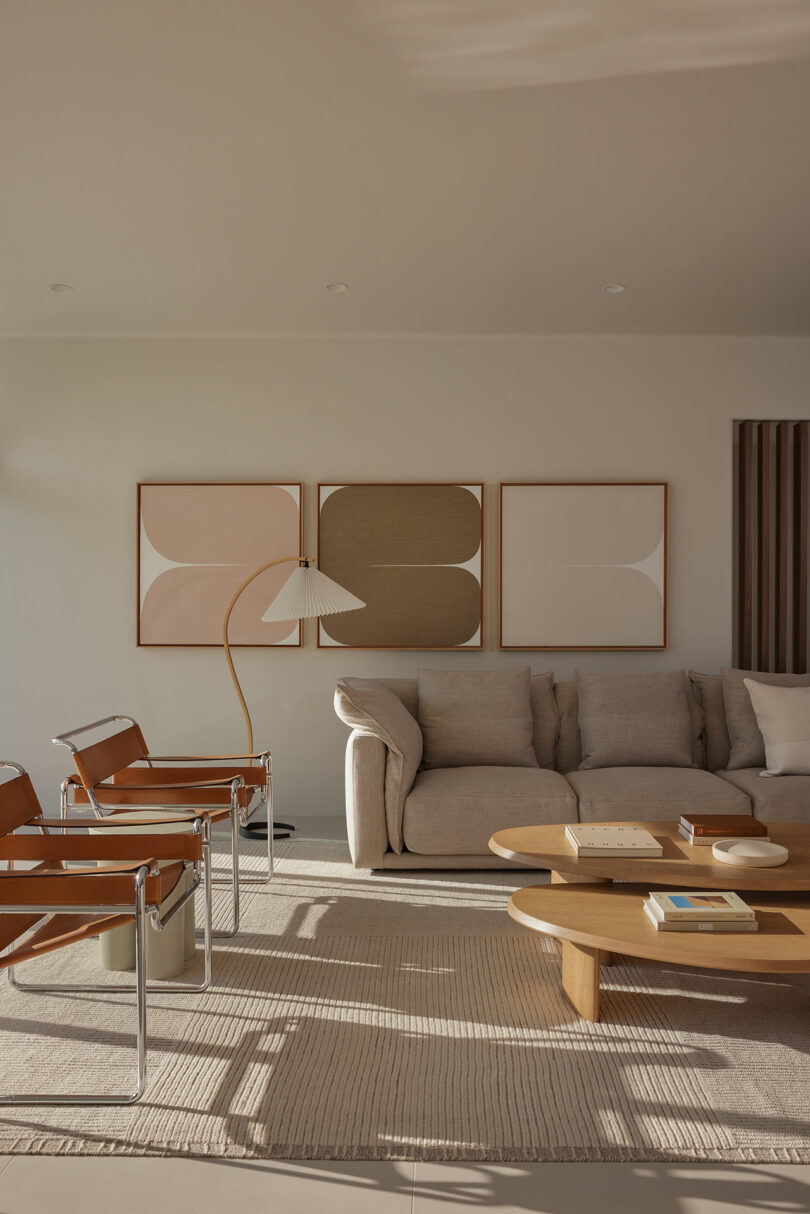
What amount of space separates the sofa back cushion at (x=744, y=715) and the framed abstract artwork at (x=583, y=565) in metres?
0.57

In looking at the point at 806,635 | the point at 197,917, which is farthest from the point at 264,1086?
the point at 806,635

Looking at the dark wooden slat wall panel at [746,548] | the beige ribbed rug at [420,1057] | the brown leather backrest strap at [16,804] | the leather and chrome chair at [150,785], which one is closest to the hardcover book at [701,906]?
the beige ribbed rug at [420,1057]

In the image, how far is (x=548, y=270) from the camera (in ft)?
14.7

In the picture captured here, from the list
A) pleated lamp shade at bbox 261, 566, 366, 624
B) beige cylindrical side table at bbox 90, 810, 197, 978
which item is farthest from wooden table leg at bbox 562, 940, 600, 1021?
pleated lamp shade at bbox 261, 566, 366, 624

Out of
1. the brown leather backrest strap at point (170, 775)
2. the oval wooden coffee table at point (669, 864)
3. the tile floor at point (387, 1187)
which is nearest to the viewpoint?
the tile floor at point (387, 1187)

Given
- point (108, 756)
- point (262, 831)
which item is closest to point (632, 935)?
point (108, 756)

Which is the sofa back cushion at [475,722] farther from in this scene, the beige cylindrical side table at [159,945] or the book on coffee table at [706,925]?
the book on coffee table at [706,925]

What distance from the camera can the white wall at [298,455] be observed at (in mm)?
5516

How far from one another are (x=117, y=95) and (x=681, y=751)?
3.74 m

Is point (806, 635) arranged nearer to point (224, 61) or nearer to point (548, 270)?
point (548, 270)

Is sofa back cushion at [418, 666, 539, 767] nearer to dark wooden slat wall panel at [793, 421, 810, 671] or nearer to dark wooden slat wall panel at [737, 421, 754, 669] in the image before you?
dark wooden slat wall panel at [737, 421, 754, 669]

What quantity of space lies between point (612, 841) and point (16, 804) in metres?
1.89

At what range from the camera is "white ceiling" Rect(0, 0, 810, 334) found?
2611mm

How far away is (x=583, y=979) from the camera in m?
2.82
